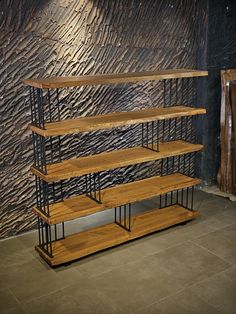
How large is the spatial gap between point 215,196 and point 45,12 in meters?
2.44

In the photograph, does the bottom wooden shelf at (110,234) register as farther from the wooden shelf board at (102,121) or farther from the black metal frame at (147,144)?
the wooden shelf board at (102,121)

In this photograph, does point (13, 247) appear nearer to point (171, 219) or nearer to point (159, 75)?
point (171, 219)

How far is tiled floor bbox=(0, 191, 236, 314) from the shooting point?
8.48 feet

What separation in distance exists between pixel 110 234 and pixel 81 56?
4.86ft

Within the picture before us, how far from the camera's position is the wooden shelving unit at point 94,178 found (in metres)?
2.95

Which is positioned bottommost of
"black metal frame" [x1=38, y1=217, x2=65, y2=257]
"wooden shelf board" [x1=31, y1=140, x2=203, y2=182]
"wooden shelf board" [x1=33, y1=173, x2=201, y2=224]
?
"black metal frame" [x1=38, y1=217, x2=65, y2=257]

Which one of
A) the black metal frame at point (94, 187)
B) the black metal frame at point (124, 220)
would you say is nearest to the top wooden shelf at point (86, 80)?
the black metal frame at point (94, 187)

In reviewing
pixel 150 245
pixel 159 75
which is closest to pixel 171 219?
pixel 150 245

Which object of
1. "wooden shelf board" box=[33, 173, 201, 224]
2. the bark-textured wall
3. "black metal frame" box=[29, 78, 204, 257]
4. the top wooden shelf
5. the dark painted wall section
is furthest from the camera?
the dark painted wall section

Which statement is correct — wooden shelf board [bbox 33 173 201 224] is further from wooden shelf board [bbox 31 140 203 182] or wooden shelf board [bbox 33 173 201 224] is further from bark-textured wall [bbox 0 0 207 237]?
bark-textured wall [bbox 0 0 207 237]

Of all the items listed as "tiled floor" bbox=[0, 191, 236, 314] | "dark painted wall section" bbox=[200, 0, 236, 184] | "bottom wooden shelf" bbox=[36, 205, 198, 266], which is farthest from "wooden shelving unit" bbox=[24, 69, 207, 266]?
"dark painted wall section" bbox=[200, 0, 236, 184]

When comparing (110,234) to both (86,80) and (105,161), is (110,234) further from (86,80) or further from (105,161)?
(86,80)

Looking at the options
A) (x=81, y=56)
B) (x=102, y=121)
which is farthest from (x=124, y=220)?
(x=81, y=56)

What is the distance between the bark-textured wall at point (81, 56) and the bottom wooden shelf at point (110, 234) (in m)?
0.54
